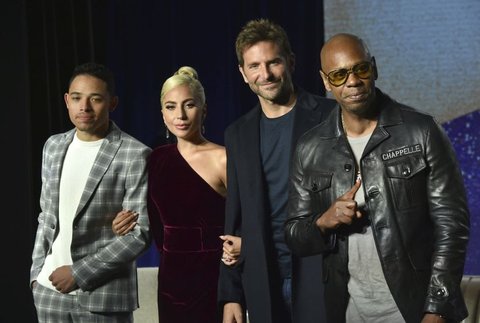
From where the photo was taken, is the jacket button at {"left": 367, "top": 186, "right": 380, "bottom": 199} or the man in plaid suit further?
the man in plaid suit

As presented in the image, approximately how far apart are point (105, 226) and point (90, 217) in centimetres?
6

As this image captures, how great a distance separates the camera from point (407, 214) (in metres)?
2.05

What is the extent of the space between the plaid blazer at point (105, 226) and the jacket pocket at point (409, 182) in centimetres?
113

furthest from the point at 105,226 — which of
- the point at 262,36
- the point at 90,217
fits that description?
the point at 262,36

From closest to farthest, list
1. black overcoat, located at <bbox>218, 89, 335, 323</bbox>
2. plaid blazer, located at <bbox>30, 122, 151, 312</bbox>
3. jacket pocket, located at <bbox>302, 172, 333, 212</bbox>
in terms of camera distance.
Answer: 1. jacket pocket, located at <bbox>302, 172, 333, 212</bbox>
2. black overcoat, located at <bbox>218, 89, 335, 323</bbox>
3. plaid blazer, located at <bbox>30, 122, 151, 312</bbox>

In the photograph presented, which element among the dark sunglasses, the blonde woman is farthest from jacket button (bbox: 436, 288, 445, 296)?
the blonde woman

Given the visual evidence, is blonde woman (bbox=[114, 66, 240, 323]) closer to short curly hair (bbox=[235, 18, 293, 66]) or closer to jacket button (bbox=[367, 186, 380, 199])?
short curly hair (bbox=[235, 18, 293, 66])

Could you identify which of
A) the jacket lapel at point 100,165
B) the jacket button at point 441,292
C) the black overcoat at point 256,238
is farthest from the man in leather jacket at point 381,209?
the jacket lapel at point 100,165

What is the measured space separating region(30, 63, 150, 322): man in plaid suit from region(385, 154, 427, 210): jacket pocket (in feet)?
3.70

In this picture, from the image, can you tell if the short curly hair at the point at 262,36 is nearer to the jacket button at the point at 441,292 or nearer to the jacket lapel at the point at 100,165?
the jacket lapel at the point at 100,165

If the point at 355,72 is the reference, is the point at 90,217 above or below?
below

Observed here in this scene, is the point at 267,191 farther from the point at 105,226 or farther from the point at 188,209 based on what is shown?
the point at 105,226

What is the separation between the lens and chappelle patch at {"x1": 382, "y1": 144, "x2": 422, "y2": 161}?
2068 mm

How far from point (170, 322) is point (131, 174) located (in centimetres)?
52
